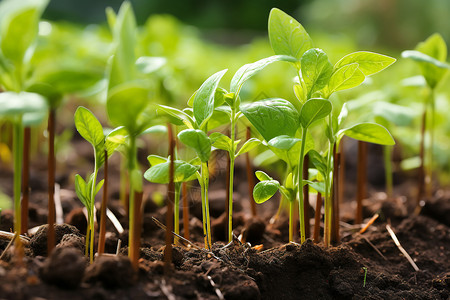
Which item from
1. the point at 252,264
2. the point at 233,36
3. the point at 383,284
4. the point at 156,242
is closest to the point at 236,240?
the point at 252,264

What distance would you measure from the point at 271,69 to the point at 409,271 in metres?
2.05

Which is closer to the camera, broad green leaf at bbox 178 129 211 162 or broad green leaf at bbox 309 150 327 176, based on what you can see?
broad green leaf at bbox 178 129 211 162

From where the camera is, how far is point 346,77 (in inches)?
38.7

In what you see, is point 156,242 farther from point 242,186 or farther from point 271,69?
point 271,69

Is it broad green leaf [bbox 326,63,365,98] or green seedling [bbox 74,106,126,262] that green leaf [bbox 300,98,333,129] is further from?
green seedling [bbox 74,106,126,262]

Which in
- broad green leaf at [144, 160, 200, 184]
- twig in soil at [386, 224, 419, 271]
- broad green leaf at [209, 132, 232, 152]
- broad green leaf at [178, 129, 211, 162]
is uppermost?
broad green leaf at [178, 129, 211, 162]

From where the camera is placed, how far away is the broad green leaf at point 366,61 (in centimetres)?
100

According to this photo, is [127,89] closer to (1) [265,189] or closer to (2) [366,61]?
(1) [265,189]

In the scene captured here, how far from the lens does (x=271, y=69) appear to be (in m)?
3.08

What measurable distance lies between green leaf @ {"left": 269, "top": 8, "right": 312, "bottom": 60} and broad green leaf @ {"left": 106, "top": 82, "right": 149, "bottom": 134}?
1.31 feet

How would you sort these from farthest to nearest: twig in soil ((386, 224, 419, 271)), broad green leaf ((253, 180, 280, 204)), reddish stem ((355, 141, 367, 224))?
reddish stem ((355, 141, 367, 224)) < twig in soil ((386, 224, 419, 271)) < broad green leaf ((253, 180, 280, 204))

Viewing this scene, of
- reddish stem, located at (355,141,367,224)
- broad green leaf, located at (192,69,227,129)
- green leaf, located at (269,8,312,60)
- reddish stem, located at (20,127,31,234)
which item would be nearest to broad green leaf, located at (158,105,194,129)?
broad green leaf, located at (192,69,227,129)

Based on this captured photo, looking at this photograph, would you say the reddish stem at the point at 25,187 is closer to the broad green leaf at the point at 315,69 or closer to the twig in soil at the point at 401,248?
the broad green leaf at the point at 315,69

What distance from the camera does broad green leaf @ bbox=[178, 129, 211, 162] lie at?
86cm
